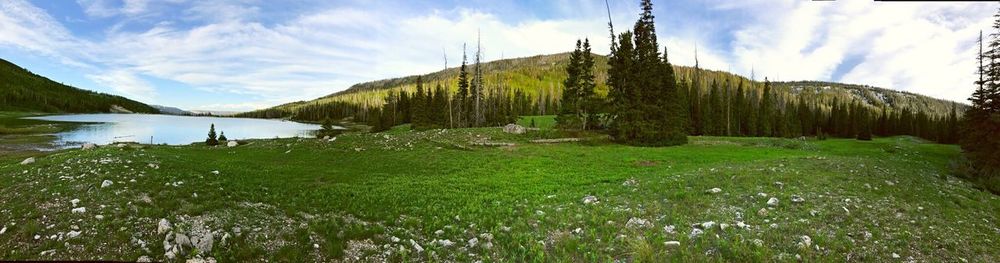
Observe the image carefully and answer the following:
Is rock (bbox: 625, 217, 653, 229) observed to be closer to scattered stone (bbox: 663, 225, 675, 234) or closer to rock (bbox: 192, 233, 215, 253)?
scattered stone (bbox: 663, 225, 675, 234)

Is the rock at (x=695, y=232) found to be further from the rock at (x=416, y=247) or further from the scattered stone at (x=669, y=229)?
the rock at (x=416, y=247)

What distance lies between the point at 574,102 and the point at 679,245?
47.2 meters

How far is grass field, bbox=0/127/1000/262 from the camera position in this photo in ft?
29.9

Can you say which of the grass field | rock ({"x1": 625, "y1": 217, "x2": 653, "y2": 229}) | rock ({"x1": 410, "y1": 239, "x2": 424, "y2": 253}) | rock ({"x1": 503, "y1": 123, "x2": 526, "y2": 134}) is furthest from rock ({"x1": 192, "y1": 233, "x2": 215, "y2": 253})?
rock ({"x1": 503, "y1": 123, "x2": 526, "y2": 134})

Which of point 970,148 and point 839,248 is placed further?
point 970,148

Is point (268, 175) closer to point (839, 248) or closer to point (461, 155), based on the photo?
point (461, 155)

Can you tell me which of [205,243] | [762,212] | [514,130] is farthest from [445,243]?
[514,130]

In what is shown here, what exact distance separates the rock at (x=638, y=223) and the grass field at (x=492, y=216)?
8 cm

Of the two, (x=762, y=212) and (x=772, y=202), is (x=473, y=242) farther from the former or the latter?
(x=772, y=202)

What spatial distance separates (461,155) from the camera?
31.7 meters

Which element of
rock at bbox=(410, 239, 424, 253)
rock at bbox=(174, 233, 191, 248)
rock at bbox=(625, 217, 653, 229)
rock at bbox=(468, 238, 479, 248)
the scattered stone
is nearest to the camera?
rock at bbox=(174, 233, 191, 248)

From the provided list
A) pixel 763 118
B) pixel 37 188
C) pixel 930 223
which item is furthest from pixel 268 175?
pixel 763 118

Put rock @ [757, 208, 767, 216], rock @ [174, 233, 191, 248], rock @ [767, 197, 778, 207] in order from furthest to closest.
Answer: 1. rock @ [767, 197, 778, 207]
2. rock @ [757, 208, 767, 216]
3. rock @ [174, 233, 191, 248]

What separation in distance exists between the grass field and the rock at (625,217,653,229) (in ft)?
0.27
